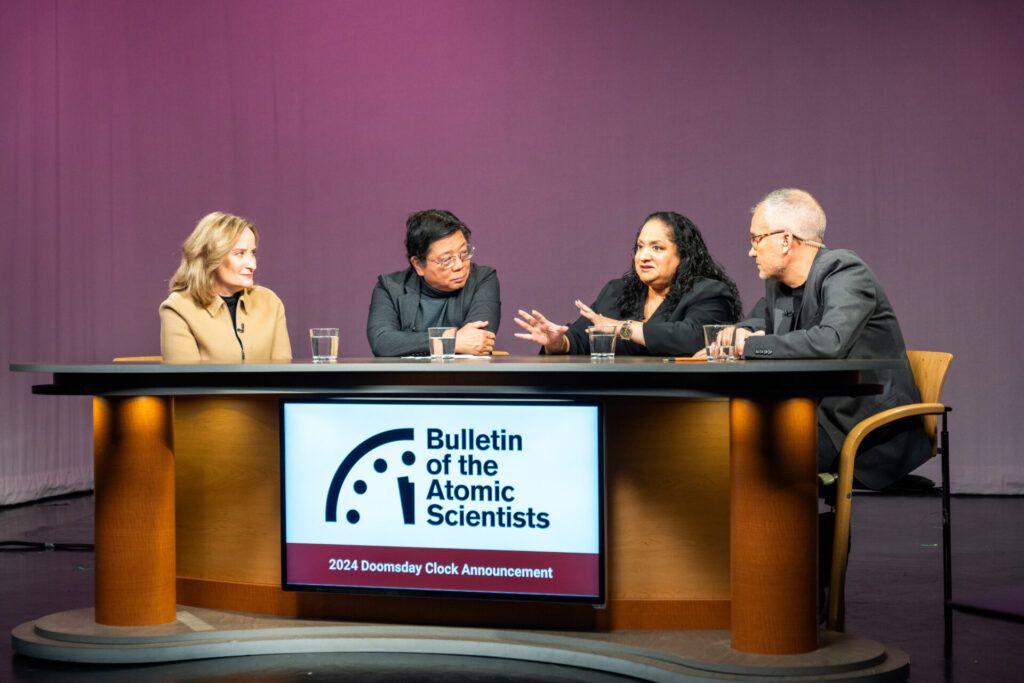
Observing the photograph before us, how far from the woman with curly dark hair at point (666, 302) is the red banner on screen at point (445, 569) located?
89 cm

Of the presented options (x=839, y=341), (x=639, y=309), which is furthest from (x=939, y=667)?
(x=639, y=309)

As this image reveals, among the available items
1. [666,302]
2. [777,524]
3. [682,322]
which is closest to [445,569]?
[777,524]

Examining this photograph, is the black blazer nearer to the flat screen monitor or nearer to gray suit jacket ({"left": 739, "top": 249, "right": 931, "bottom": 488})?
gray suit jacket ({"left": 739, "top": 249, "right": 931, "bottom": 488})

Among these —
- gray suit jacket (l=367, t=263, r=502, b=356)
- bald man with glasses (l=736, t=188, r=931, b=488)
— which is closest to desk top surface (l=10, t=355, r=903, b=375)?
bald man with glasses (l=736, t=188, r=931, b=488)

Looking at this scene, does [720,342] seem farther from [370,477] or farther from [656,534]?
[370,477]

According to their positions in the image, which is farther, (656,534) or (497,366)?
(656,534)

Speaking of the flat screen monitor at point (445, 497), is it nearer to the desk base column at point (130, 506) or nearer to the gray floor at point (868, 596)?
the gray floor at point (868, 596)

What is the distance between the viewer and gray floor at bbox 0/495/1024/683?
3.11m

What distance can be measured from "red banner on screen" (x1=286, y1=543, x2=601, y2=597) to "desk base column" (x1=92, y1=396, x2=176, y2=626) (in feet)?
1.27

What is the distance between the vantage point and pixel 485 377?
10.2 feet

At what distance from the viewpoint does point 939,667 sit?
3156 mm

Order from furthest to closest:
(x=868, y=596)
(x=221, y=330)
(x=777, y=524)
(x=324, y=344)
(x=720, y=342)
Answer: (x=868, y=596), (x=221, y=330), (x=324, y=344), (x=720, y=342), (x=777, y=524)

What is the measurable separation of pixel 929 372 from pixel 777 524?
957 millimetres

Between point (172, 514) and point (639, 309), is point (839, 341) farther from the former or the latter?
point (172, 514)
